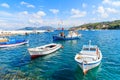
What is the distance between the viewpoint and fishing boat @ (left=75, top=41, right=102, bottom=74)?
20038 mm

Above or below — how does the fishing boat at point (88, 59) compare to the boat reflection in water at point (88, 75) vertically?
above

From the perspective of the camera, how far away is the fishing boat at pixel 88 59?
65.7 ft

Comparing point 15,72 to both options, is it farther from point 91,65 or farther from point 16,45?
point 16,45

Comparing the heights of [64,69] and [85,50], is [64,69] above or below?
below

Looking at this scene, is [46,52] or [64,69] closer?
[64,69]

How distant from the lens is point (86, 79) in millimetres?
18641

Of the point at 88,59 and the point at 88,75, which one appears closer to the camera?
the point at 88,75

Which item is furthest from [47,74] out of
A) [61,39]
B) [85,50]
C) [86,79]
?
[61,39]

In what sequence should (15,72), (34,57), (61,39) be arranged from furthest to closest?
(61,39), (34,57), (15,72)

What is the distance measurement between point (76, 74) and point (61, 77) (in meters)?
2.42

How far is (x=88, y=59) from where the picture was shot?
22203 mm

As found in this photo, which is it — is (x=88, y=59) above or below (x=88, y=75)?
→ above

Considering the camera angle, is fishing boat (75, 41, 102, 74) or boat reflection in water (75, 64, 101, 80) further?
fishing boat (75, 41, 102, 74)

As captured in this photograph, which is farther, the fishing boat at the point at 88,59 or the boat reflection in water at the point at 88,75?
the fishing boat at the point at 88,59
